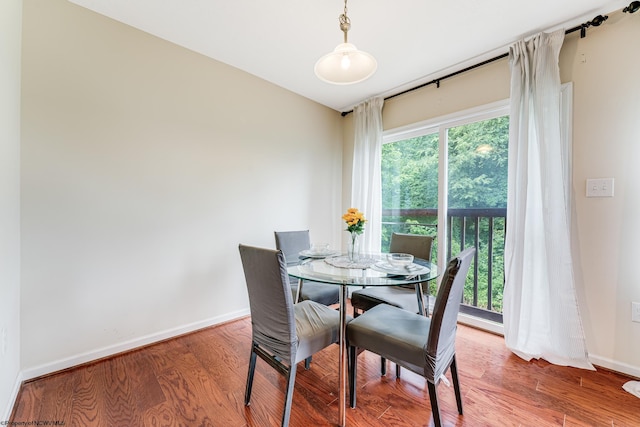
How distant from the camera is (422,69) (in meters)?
2.61

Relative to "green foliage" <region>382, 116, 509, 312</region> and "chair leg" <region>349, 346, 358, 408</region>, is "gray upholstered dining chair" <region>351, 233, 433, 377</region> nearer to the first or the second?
"chair leg" <region>349, 346, 358, 408</region>

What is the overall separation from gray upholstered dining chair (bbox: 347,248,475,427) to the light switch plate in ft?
4.28

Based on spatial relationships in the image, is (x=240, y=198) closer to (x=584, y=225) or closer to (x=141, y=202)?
(x=141, y=202)

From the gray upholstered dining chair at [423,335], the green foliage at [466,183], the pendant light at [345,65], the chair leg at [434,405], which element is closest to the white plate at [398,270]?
the gray upholstered dining chair at [423,335]

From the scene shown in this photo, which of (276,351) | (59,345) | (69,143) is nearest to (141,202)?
(69,143)

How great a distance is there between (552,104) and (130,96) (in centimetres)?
320

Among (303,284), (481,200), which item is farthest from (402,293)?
(481,200)

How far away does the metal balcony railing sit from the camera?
2.56 m

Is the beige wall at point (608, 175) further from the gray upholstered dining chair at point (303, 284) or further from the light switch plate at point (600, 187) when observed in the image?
the gray upholstered dining chair at point (303, 284)

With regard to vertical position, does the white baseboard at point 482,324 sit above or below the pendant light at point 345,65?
below

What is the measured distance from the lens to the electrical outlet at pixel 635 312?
179cm

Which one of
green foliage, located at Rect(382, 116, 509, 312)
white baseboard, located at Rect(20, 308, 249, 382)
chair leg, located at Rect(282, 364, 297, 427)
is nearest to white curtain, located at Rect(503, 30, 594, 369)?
green foliage, located at Rect(382, 116, 509, 312)

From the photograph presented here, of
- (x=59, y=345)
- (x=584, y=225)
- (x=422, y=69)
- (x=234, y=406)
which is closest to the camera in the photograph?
Answer: (x=234, y=406)

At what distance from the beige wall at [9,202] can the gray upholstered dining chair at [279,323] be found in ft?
3.97
